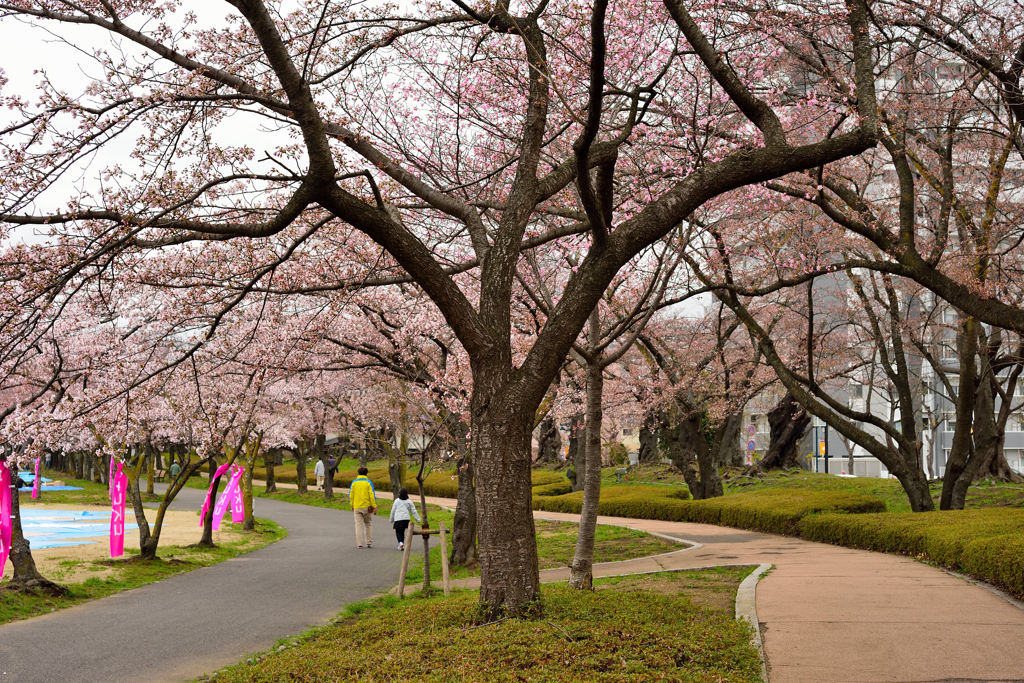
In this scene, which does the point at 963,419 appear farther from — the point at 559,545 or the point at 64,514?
the point at 64,514

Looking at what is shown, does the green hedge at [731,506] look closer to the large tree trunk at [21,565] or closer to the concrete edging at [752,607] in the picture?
the concrete edging at [752,607]

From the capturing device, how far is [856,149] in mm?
7293

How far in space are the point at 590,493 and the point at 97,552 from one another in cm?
1364

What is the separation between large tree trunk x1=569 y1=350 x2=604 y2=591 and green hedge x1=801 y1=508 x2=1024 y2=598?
14.6 feet

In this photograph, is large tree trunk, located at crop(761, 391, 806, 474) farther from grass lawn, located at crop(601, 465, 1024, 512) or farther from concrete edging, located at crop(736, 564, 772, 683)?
concrete edging, located at crop(736, 564, 772, 683)

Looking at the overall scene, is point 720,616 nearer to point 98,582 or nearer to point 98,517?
point 98,582

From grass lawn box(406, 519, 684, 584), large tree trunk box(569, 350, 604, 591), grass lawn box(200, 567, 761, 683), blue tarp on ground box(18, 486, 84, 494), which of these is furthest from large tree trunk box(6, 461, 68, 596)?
blue tarp on ground box(18, 486, 84, 494)

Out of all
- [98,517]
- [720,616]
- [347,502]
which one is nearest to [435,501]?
[347,502]

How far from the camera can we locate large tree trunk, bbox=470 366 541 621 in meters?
6.92

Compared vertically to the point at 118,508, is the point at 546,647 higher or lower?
higher

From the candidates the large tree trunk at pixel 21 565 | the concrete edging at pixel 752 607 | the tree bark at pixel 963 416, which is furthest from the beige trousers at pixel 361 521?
the tree bark at pixel 963 416

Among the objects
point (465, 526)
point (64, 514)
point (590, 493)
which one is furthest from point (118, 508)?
point (64, 514)

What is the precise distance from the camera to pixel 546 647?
596 centimetres

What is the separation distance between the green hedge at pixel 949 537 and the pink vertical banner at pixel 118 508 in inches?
540
